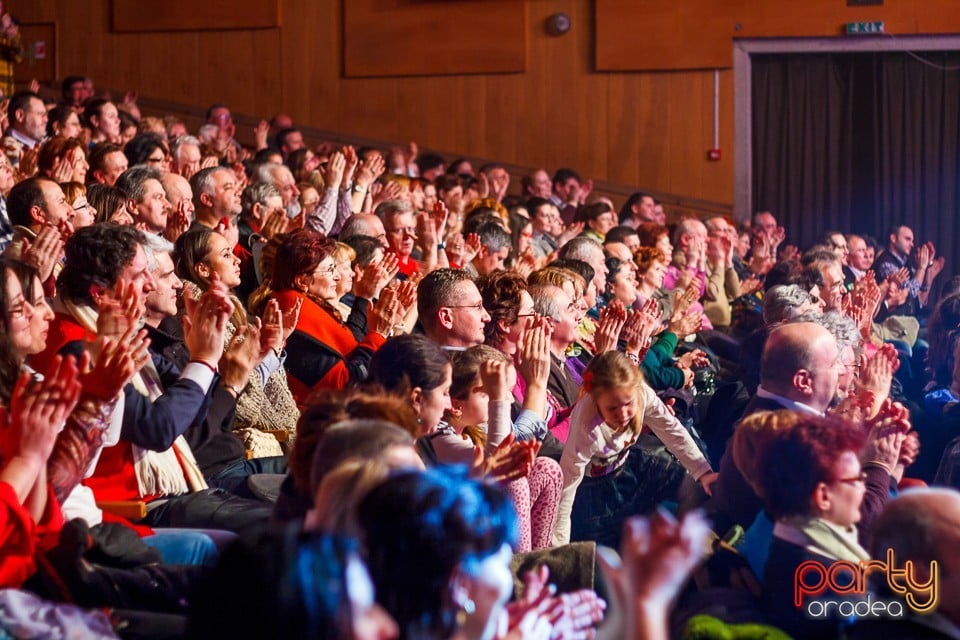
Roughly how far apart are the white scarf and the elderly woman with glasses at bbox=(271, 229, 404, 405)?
23.7 inches

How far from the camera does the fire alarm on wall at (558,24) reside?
9.52 metres

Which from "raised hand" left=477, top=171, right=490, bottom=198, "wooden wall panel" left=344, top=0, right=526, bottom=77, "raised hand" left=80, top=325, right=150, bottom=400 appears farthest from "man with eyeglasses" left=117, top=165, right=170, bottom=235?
"wooden wall panel" left=344, top=0, right=526, bottom=77

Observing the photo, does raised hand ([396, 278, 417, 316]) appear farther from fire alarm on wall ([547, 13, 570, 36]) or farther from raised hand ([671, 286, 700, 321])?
fire alarm on wall ([547, 13, 570, 36])

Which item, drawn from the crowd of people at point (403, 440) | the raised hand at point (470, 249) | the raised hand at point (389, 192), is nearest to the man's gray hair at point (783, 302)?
the crowd of people at point (403, 440)

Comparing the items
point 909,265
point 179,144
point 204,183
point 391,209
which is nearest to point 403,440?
point 204,183

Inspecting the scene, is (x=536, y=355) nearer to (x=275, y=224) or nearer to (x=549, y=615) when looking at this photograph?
(x=549, y=615)

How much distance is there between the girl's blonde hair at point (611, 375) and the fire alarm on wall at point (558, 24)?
6852 mm

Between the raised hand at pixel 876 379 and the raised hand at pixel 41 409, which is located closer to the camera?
the raised hand at pixel 41 409

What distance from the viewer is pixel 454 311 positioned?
3.43 meters

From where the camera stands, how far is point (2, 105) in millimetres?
6336

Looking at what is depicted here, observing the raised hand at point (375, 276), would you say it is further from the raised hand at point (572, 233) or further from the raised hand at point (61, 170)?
the raised hand at point (572, 233)

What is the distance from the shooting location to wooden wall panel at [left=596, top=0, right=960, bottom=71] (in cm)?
924

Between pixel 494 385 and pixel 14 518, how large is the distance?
110 cm

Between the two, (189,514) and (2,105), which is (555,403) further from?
(2,105)
